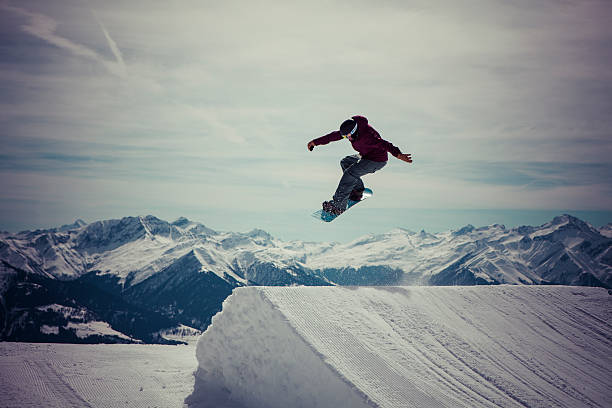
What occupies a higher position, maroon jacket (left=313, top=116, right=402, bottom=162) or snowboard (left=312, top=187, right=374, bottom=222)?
maroon jacket (left=313, top=116, right=402, bottom=162)

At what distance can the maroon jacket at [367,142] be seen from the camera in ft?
36.6

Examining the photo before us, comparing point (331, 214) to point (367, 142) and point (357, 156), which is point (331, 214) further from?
point (367, 142)

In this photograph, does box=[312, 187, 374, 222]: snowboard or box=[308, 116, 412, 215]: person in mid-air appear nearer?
box=[308, 116, 412, 215]: person in mid-air

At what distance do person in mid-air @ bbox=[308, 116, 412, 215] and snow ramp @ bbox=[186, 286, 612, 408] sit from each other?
15.5 feet

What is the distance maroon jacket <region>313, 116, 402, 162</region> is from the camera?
1116 centimetres

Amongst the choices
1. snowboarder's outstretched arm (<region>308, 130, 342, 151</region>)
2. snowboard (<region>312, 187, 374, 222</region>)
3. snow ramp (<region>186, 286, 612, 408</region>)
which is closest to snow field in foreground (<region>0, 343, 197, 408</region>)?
snow ramp (<region>186, 286, 612, 408</region>)

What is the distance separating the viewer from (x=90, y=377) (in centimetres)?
1655

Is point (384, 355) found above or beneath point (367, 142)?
beneath

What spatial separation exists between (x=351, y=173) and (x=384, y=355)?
678 centimetres

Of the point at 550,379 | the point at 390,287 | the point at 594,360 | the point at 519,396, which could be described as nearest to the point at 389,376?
the point at 519,396

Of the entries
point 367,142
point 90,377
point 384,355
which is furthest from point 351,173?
point 90,377

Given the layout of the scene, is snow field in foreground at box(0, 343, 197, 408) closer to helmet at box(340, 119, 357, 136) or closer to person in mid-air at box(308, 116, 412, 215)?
person in mid-air at box(308, 116, 412, 215)

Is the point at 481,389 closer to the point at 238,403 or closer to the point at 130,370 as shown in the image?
the point at 238,403

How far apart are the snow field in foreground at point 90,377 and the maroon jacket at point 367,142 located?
11.3 meters
